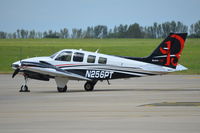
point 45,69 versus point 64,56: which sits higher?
point 64,56

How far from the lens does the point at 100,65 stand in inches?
1059

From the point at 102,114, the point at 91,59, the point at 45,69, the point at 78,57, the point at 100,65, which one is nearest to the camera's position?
the point at 102,114

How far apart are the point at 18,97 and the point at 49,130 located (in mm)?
10130

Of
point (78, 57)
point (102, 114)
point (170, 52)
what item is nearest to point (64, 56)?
point (78, 57)

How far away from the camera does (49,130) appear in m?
13.8

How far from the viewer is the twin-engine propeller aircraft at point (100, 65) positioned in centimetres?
2655

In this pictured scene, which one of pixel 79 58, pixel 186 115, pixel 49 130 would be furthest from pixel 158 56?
pixel 49 130

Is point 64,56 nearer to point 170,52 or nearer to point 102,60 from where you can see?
point 102,60

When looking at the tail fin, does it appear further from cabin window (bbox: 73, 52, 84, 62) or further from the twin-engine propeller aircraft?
cabin window (bbox: 73, 52, 84, 62)

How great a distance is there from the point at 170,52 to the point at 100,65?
134 inches

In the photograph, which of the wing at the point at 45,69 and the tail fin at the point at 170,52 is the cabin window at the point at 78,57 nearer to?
the wing at the point at 45,69

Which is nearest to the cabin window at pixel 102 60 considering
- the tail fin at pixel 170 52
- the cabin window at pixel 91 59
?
the cabin window at pixel 91 59

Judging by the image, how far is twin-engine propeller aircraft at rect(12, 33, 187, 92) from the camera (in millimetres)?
26547

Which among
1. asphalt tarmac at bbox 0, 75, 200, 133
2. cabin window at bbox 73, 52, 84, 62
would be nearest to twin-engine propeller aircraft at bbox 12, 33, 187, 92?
cabin window at bbox 73, 52, 84, 62
